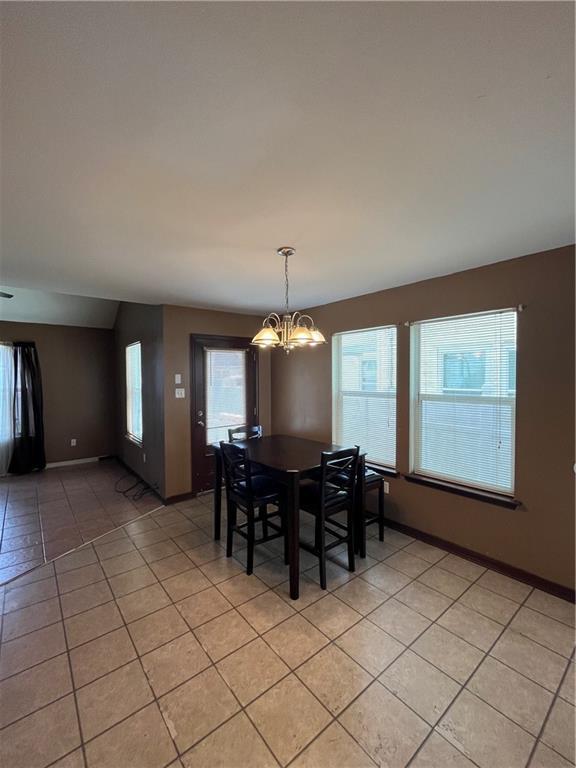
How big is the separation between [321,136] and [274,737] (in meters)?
2.45

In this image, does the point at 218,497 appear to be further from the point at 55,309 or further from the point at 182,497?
the point at 55,309

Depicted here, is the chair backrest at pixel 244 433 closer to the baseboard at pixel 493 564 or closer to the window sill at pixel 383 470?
the window sill at pixel 383 470

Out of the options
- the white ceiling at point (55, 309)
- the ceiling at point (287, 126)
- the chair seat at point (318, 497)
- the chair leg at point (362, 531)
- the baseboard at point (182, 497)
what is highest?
the white ceiling at point (55, 309)

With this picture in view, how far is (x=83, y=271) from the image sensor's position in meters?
2.72

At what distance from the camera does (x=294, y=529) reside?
228cm

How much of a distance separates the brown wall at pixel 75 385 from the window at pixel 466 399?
543 cm

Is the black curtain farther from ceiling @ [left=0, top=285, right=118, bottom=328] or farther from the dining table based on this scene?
the dining table

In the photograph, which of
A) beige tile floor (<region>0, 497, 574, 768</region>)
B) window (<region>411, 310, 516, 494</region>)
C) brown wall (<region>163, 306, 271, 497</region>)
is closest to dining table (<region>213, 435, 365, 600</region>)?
beige tile floor (<region>0, 497, 574, 768</region>)

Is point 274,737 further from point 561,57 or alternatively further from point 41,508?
point 41,508

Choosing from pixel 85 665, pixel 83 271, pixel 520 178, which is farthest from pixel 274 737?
pixel 83 271

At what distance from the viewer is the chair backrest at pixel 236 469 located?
2544mm

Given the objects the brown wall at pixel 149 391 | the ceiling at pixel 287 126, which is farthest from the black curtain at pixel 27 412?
the ceiling at pixel 287 126

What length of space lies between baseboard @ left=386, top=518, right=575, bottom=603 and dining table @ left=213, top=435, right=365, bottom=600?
32.6 inches

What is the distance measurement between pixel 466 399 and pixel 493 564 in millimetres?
1321
